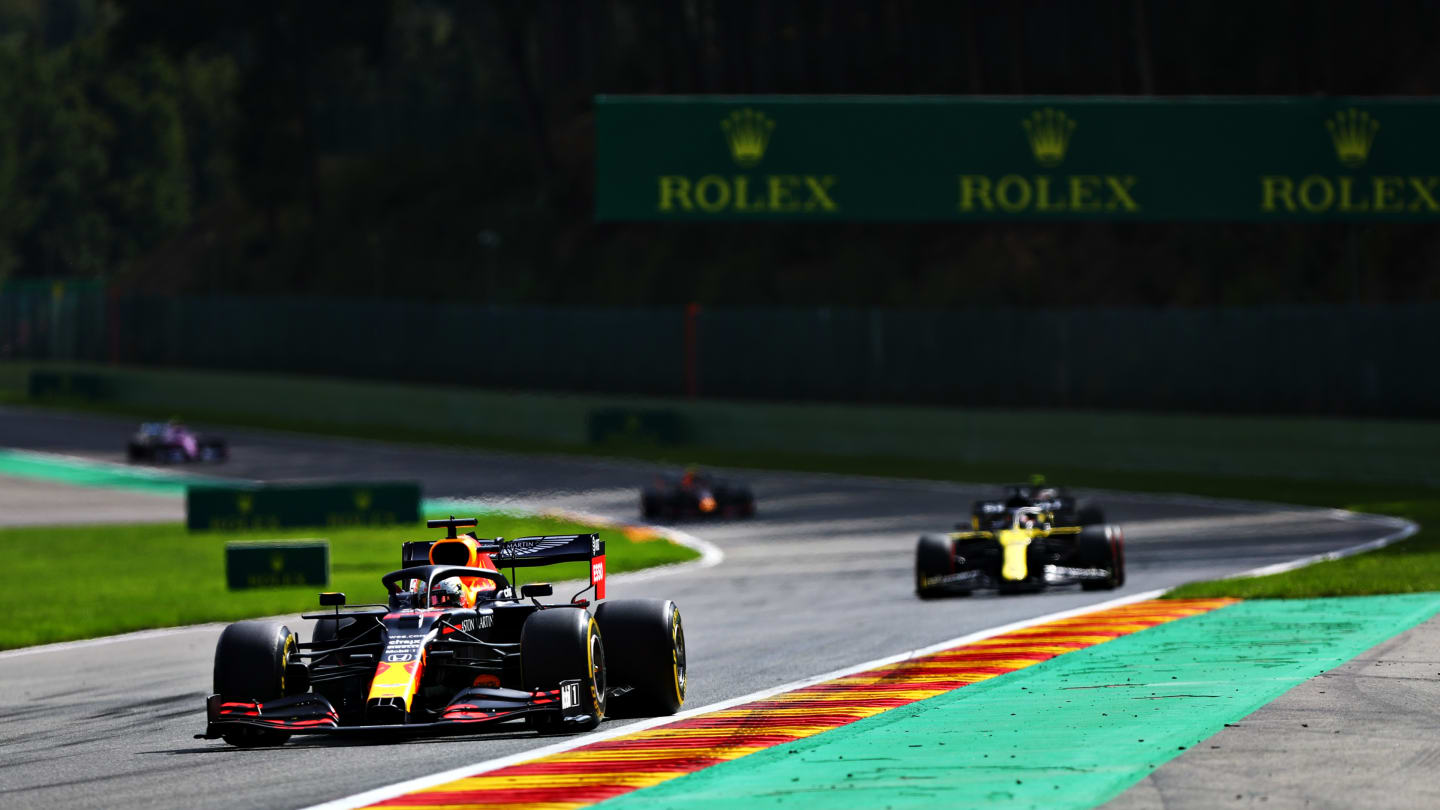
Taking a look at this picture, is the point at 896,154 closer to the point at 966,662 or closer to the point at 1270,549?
the point at 1270,549

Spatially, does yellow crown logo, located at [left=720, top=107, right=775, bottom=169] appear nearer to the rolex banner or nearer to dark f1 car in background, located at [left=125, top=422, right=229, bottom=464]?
the rolex banner

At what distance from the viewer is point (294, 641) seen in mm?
11953

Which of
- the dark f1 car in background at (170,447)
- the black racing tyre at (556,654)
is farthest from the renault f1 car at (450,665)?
the dark f1 car in background at (170,447)

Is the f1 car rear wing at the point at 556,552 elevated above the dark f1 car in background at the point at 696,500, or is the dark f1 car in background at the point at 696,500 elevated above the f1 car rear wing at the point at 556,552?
the f1 car rear wing at the point at 556,552

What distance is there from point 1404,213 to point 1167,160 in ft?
14.2

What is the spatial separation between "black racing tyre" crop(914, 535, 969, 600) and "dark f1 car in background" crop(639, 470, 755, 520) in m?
14.4

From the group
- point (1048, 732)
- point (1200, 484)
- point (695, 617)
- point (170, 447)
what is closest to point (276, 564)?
point (695, 617)


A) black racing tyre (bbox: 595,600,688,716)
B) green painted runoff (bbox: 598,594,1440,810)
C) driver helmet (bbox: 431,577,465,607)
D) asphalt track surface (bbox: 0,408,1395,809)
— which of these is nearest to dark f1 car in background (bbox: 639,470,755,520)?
asphalt track surface (bbox: 0,408,1395,809)

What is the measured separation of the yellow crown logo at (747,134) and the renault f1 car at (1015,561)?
14309 millimetres

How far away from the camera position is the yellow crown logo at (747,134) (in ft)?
113

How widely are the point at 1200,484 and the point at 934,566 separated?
18.7 metres

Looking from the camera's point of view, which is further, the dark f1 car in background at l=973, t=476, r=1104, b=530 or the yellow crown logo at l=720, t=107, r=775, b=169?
the yellow crown logo at l=720, t=107, r=775, b=169

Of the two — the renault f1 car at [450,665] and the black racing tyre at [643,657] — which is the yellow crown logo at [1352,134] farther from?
the black racing tyre at [643,657]

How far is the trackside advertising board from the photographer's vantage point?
33031mm
